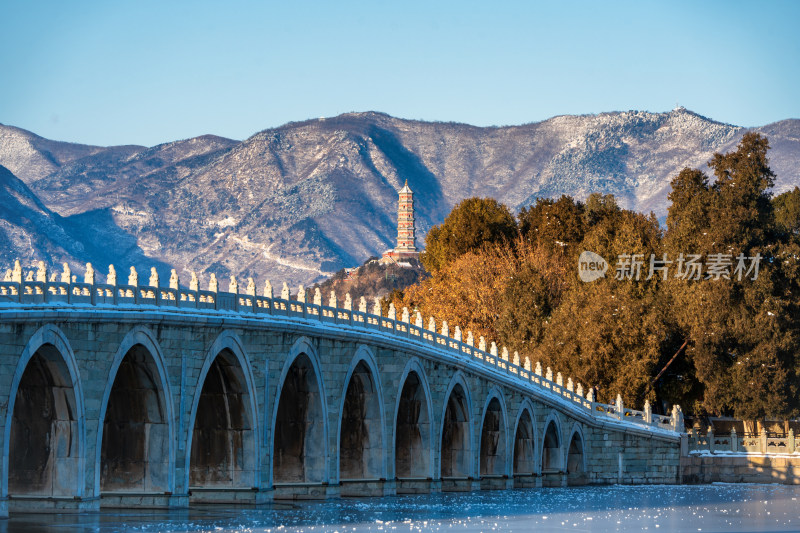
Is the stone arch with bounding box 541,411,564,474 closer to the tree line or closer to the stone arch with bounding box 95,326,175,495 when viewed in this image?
the tree line

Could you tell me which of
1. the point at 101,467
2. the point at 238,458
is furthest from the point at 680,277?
the point at 101,467

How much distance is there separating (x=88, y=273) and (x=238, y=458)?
1070 centimetres

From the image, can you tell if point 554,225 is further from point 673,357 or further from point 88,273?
point 88,273

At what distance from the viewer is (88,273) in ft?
143

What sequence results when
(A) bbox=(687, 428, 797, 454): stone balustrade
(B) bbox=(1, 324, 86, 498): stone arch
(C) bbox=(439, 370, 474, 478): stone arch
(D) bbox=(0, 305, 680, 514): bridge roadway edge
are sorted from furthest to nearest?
(A) bbox=(687, 428, 797, 454): stone balustrade < (C) bbox=(439, 370, 474, 478): stone arch < (B) bbox=(1, 324, 86, 498): stone arch < (D) bbox=(0, 305, 680, 514): bridge roadway edge

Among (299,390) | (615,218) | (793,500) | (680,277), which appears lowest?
(793,500)

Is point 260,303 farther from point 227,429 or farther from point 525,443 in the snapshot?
Result: point 525,443

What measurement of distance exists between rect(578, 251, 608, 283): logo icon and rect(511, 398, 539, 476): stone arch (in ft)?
51.4

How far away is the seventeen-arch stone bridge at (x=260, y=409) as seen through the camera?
42531 mm

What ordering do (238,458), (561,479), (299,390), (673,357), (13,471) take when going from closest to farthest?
(13,471), (238,458), (299,390), (561,479), (673,357)

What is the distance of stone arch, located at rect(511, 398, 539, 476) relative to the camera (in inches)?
2810

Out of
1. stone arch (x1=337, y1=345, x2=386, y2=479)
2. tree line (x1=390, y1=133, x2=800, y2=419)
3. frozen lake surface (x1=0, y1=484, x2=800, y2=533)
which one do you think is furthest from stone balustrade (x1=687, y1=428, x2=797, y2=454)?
stone arch (x1=337, y1=345, x2=386, y2=479)

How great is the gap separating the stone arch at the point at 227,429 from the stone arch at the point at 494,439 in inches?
807

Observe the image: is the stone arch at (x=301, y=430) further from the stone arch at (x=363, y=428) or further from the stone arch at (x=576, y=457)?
the stone arch at (x=576, y=457)
